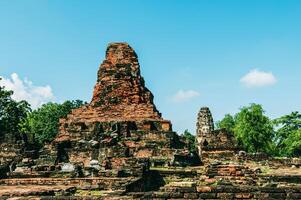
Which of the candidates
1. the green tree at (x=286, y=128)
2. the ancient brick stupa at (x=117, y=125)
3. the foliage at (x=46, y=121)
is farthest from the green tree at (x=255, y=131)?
the foliage at (x=46, y=121)

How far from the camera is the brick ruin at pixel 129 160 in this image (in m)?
7.57

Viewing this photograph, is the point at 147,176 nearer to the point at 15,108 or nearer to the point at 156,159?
the point at 156,159

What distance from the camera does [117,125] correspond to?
67.8 feet

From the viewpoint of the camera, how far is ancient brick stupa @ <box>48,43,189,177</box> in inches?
650

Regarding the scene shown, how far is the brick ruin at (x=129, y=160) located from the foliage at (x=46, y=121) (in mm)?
17995

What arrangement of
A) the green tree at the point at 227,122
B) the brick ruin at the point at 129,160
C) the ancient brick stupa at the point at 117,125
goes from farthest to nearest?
the green tree at the point at 227,122
the ancient brick stupa at the point at 117,125
the brick ruin at the point at 129,160

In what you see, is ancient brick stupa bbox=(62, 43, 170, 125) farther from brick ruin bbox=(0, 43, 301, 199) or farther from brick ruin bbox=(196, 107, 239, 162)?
brick ruin bbox=(196, 107, 239, 162)

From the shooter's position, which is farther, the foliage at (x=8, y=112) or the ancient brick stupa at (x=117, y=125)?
the foliage at (x=8, y=112)

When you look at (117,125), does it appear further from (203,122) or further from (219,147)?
(203,122)

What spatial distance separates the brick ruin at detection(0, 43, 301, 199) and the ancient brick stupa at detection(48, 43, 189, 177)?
0.04m

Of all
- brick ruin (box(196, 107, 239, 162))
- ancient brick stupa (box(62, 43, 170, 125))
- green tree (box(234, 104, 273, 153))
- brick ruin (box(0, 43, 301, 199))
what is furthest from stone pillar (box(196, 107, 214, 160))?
green tree (box(234, 104, 273, 153))

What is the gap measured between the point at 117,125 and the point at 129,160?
7.73 m

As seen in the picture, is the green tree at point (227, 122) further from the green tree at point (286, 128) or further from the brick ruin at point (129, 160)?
the brick ruin at point (129, 160)

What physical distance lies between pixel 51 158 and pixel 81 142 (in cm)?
221
